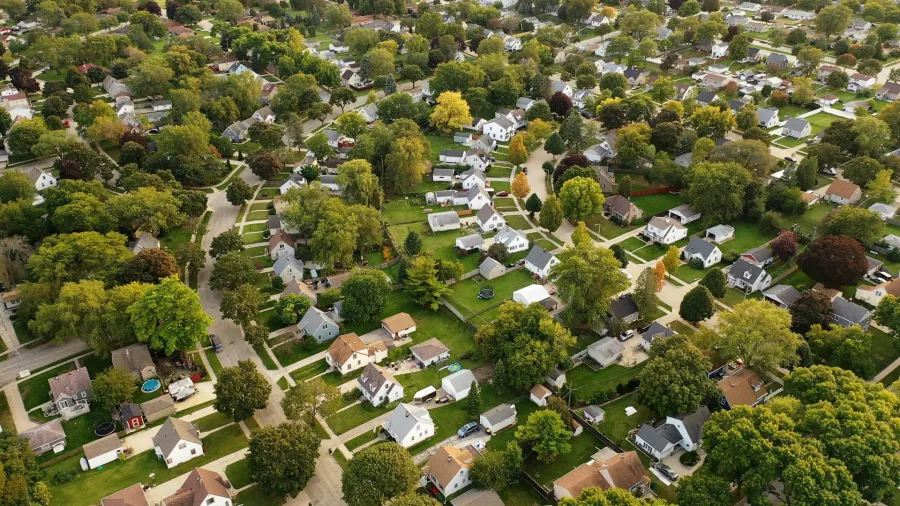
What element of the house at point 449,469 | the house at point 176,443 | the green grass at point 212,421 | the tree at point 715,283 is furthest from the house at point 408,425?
the tree at point 715,283

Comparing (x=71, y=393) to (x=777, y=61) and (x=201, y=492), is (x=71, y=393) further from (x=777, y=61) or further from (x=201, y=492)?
(x=777, y=61)

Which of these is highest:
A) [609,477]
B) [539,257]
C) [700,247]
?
[609,477]

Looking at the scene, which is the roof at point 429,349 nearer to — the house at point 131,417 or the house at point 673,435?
the house at point 673,435

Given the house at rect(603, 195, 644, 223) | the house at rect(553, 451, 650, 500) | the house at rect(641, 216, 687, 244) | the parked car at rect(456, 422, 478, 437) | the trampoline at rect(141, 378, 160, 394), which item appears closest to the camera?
the house at rect(553, 451, 650, 500)

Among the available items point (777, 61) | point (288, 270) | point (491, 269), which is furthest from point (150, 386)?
point (777, 61)

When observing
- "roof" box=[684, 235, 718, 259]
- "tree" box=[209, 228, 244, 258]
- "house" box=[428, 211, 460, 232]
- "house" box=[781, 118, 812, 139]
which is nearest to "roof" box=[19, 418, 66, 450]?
"tree" box=[209, 228, 244, 258]

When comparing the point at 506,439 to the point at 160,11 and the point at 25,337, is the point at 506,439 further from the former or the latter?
the point at 160,11

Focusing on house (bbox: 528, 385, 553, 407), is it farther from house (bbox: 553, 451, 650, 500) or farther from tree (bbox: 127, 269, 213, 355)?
tree (bbox: 127, 269, 213, 355)

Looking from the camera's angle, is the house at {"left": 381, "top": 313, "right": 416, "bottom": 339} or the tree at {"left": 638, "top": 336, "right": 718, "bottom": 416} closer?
the tree at {"left": 638, "top": 336, "right": 718, "bottom": 416}
